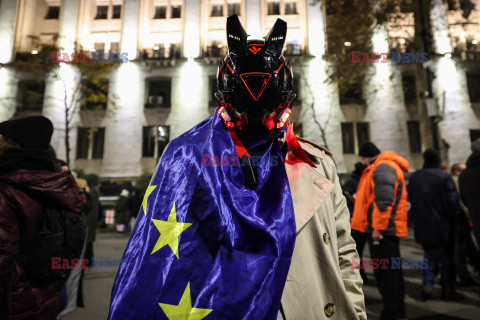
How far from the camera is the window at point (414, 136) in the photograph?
23516mm

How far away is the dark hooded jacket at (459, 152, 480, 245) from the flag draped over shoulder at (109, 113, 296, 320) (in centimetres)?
273

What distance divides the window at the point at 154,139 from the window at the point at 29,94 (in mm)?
8433

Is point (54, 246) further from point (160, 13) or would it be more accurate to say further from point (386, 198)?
point (160, 13)

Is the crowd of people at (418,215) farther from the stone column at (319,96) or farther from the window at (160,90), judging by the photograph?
the window at (160,90)

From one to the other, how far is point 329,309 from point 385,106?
25141 mm

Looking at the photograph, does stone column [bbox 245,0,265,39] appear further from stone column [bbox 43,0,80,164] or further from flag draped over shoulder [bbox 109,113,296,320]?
flag draped over shoulder [bbox 109,113,296,320]

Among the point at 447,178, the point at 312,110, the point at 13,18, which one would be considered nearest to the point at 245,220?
the point at 447,178

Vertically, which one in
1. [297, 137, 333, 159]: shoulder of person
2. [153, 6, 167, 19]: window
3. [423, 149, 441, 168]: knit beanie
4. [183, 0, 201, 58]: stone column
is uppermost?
[153, 6, 167, 19]: window

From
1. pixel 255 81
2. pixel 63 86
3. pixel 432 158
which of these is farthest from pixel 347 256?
pixel 63 86

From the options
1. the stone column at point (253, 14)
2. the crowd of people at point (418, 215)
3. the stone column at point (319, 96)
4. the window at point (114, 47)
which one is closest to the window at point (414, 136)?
the stone column at point (319, 96)

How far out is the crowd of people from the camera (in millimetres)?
4141

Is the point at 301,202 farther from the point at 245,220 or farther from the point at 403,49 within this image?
the point at 403,49

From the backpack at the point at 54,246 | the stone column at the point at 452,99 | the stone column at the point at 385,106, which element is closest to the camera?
the backpack at the point at 54,246

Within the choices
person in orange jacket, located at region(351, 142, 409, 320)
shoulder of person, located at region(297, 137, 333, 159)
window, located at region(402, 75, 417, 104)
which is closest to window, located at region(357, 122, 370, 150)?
window, located at region(402, 75, 417, 104)
